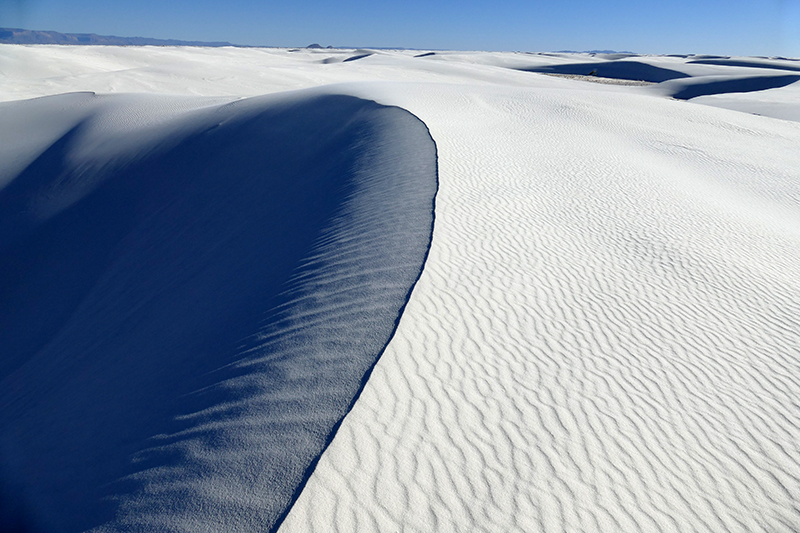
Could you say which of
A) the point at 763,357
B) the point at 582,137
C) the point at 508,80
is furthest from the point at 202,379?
the point at 508,80

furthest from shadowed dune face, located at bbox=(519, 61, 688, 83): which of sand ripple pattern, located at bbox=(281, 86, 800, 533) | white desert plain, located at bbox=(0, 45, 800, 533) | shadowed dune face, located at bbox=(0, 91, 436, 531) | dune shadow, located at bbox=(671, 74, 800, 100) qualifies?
sand ripple pattern, located at bbox=(281, 86, 800, 533)

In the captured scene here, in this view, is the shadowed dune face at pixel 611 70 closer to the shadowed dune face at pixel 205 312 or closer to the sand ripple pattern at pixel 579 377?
the shadowed dune face at pixel 205 312

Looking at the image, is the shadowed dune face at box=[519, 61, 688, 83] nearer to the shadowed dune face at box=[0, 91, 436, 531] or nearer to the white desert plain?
the white desert plain

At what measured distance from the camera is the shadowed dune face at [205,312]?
10.6 feet

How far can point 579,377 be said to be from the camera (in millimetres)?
4102

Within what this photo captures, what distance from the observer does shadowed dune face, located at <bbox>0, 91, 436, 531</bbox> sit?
3.23 meters

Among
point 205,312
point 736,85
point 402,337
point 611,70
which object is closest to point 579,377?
point 402,337

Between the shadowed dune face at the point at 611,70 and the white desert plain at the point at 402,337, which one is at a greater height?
the shadowed dune face at the point at 611,70

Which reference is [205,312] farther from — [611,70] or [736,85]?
[611,70]

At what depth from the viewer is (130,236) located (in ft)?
32.6

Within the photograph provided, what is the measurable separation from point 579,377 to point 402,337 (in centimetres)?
140

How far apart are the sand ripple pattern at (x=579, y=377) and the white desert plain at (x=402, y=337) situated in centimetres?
2

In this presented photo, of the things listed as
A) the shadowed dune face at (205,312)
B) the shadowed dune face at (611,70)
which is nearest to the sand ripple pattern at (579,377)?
the shadowed dune face at (205,312)

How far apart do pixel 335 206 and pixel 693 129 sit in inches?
503
